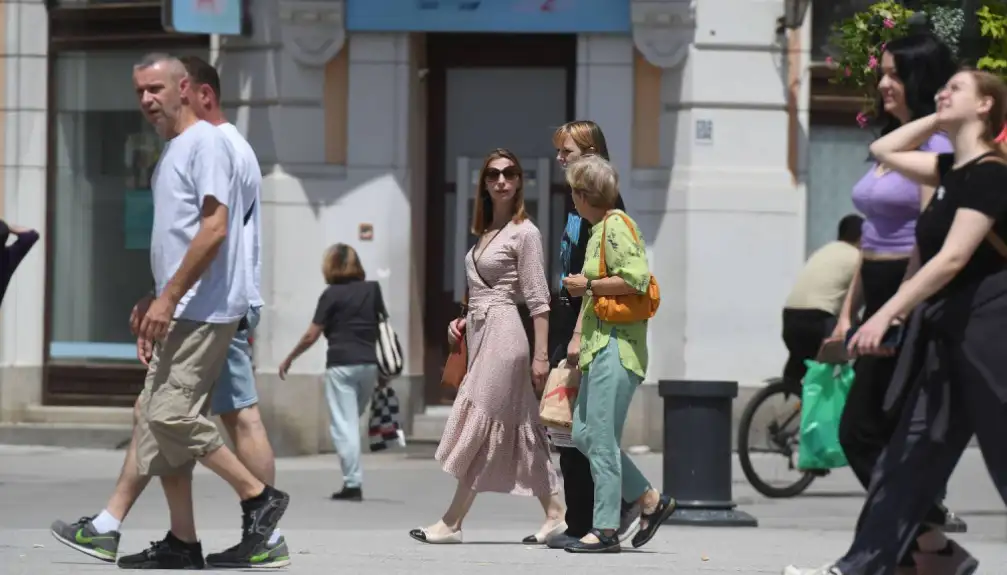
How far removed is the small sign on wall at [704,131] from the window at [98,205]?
4.46m

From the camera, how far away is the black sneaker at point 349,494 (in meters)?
12.3

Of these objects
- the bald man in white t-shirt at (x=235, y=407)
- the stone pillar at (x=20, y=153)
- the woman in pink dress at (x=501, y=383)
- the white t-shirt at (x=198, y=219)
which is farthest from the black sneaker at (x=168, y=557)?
the stone pillar at (x=20, y=153)

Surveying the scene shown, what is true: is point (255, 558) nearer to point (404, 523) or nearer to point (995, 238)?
point (995, 238)

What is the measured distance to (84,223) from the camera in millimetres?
16984

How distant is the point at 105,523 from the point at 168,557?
26 centimetres

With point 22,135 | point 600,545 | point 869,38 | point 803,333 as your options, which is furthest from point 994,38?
point 22,135

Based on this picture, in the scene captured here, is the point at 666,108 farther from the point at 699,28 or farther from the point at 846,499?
the point at 846,499

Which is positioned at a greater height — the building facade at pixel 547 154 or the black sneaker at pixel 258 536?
the building facade at pixel 547 154

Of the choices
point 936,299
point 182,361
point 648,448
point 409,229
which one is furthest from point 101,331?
point 936,299

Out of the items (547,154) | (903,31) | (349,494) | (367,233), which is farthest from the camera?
(547,154)

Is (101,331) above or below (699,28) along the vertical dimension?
below

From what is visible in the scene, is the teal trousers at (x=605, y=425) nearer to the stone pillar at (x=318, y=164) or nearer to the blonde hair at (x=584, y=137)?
the blonde hair at (x=584, y=137)

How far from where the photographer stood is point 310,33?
50.9ft

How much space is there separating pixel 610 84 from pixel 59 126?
15.2ft
